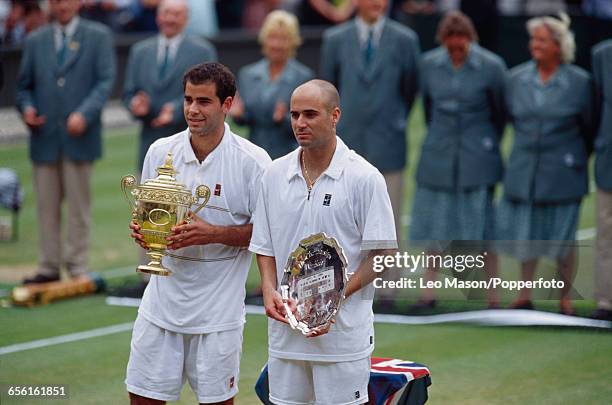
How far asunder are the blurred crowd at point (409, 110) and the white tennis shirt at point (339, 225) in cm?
421

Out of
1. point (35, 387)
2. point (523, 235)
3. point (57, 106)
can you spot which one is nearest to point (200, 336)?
point (35, 387)

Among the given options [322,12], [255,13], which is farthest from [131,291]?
[255,13]

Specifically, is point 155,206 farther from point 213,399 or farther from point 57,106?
point 57,106

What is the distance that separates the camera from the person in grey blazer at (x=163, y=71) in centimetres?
1221

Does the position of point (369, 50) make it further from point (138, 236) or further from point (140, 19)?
point (140, 19)

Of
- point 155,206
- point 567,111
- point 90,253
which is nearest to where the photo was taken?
point 155,206

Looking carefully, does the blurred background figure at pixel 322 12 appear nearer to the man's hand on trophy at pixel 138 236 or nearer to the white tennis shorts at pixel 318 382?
the man's hand on trophy at pixel 138 236

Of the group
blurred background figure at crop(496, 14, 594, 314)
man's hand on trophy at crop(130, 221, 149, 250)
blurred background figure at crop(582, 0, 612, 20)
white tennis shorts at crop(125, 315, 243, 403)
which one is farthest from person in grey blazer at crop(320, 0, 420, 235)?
blurred background figure at crop(582, 0, 612, 20)

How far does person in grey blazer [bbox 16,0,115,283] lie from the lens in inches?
488

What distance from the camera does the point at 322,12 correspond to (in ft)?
77.8

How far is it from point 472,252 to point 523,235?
3.38 metres

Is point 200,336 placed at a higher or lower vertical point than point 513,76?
lower

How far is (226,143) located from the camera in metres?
7.17

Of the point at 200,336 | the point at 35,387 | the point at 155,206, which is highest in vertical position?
the point at 155,206
